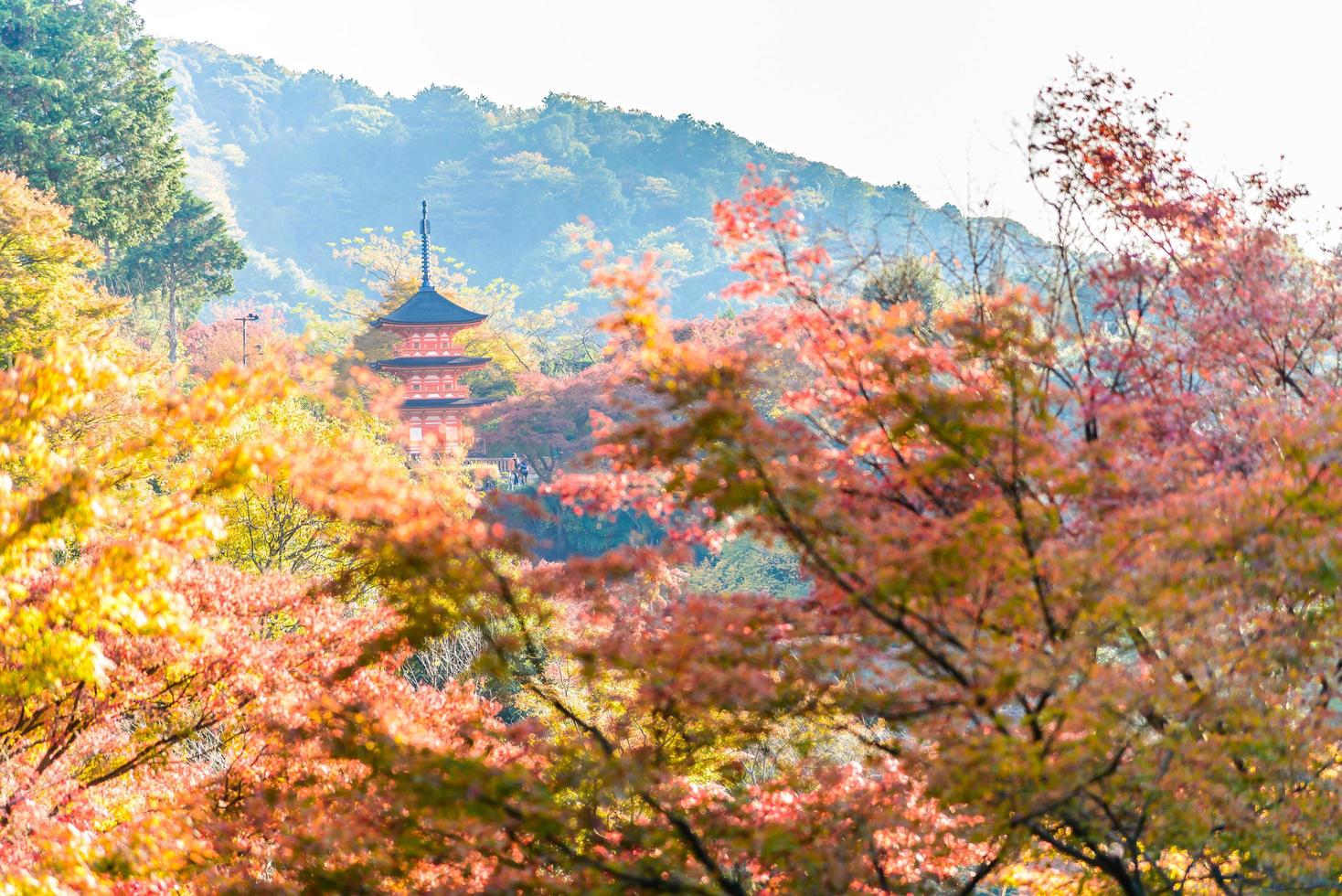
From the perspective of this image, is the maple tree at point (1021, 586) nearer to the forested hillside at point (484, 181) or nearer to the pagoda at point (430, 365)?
the pagoda at point (430, 365)

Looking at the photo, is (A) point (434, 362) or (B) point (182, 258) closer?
(A) point (434, 362)

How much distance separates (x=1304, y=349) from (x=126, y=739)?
7.74m

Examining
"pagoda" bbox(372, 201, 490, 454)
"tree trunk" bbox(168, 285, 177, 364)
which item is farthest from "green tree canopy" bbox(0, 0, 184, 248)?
"pagoda" bbox(372, 201, 490, 454)

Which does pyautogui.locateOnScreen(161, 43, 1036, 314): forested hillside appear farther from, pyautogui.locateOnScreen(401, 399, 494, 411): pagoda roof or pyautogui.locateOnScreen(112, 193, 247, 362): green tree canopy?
pyautogui.locateOnScreen(401, 399, 494, 411): pagoda roof

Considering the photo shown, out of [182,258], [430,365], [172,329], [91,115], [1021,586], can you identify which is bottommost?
[430,365]

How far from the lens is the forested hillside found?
3442 inches

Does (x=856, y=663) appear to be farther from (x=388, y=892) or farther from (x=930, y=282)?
(x=930, y=282)

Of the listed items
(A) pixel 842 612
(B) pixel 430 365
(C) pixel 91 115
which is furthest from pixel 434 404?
(A) pixel 842 612

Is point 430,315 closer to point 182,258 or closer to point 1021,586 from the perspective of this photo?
point 182,258

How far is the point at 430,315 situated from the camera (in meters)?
37.2

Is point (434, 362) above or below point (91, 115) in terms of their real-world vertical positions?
below

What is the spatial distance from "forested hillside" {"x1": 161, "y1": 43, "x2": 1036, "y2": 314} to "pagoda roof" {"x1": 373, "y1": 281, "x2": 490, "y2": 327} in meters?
45.8

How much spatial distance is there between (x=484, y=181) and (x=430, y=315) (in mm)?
58307

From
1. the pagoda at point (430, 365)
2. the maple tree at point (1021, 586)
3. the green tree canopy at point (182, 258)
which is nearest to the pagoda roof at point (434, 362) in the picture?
the pagoda at point (430, 365)
